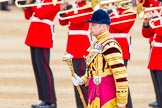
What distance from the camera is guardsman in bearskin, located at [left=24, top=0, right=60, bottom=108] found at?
954cm

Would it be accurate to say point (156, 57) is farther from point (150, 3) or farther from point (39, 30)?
point (39, 30)

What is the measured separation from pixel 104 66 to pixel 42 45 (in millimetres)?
2791

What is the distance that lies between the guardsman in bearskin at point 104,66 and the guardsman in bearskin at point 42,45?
257 cm

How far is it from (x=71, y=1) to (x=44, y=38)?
27.2 inches

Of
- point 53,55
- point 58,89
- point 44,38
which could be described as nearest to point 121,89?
point 44,38

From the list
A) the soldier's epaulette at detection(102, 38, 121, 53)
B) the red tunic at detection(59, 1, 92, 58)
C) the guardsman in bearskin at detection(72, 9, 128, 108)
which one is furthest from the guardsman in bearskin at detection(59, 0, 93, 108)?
the soldier's epaulette at detection(102, 38, 121, 53)

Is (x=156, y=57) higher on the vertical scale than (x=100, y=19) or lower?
lower

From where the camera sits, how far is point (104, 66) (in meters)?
6.86

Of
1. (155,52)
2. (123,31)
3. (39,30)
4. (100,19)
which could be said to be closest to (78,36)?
(123,31)

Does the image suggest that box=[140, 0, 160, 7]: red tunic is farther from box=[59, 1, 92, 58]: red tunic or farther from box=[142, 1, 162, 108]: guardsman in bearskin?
box=[59, 1, 92, 58]: red tunic

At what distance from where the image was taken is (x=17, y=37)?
17016mm

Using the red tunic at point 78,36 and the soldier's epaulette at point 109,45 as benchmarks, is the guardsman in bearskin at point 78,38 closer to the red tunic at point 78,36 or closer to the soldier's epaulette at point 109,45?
the red tunic at point 78,36

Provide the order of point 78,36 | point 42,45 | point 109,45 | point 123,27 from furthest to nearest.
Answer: point 42,45 → point 78,36 → point 123,27 → point 109,45

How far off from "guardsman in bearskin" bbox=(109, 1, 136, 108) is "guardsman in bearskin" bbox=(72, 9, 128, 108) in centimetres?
196
